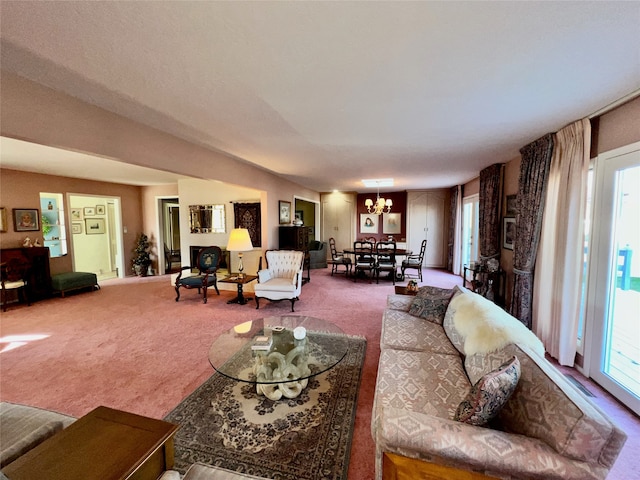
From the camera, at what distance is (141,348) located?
319cm

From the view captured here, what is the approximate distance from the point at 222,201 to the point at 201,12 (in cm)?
502

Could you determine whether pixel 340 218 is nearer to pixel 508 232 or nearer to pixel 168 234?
pixel 168 234

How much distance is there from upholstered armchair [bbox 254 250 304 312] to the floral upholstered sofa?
107 inches

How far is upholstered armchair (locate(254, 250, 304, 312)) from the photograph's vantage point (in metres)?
4.49

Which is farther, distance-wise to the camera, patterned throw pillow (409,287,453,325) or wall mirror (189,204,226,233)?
wall mirror (189,204,226,233)

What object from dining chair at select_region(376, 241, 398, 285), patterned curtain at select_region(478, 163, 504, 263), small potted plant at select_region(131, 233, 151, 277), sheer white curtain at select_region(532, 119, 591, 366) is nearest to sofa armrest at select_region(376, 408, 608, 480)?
sheer white curtain at select_region(532, 119, 591, 366)

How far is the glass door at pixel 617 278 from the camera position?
2.23m

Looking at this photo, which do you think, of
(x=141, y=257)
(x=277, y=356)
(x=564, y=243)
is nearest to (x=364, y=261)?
(x=564, y=243)

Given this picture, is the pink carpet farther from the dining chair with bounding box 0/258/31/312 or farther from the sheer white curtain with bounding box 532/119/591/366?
the sheer white curtain with bounding box 532/119/591/366

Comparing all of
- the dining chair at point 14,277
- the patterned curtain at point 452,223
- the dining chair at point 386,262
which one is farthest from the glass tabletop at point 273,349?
the patterned curtain at point 452,223

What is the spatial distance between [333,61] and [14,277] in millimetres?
6330

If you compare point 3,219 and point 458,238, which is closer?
point 3,219

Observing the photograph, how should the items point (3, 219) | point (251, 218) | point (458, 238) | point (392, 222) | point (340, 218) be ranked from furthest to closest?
point (340, 218) < point (392, 222) < point (458, 238) < point (251, 218) < point (3, 219)

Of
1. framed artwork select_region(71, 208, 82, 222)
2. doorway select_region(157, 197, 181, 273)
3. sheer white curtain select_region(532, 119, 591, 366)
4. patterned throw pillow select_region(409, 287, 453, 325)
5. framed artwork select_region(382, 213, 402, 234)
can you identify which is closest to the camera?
sheer white curtain select_region(532, 119, 591, 366)
